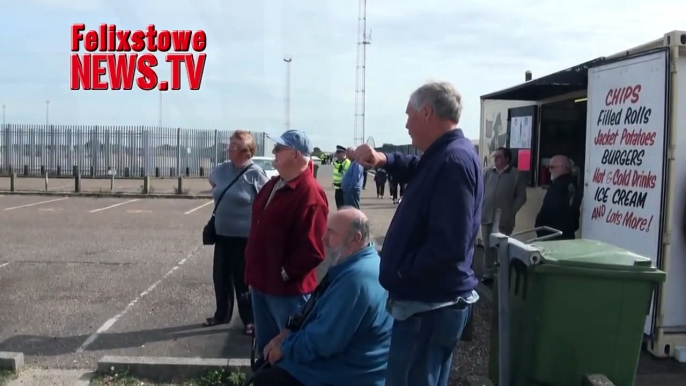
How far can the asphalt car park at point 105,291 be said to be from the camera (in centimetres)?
534

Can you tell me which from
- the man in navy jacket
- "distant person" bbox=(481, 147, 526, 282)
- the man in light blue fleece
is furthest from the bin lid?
"distant person" bbox=(481, 147, 526, 282)

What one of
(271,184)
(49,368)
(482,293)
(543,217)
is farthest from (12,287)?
(543,217)

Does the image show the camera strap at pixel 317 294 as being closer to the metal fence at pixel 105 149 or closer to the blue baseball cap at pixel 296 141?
the blue baseball cap at pixel 296 141

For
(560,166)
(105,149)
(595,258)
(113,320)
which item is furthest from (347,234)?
Result: (105,149)

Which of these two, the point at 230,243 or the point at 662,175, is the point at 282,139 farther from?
the point at 662,175

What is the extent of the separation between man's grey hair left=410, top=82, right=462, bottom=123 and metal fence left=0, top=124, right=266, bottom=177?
26.4 metres

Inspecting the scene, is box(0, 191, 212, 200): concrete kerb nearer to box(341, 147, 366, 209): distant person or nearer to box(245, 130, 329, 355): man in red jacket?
box(341, 147, 366, 209): distant person

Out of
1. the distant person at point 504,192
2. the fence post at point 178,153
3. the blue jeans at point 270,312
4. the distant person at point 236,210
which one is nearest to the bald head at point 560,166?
the distant person at point 504,192

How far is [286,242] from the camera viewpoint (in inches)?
154

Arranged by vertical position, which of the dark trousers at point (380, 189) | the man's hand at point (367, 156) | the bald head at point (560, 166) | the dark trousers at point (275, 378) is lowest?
the dark trousers at point (380, 189)

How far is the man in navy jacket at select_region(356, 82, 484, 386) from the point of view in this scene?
251cm

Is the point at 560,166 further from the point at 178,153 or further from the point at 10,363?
the point at 178,153

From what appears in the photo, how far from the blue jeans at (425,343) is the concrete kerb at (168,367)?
2.10 m

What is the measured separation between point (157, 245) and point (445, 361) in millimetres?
8452
